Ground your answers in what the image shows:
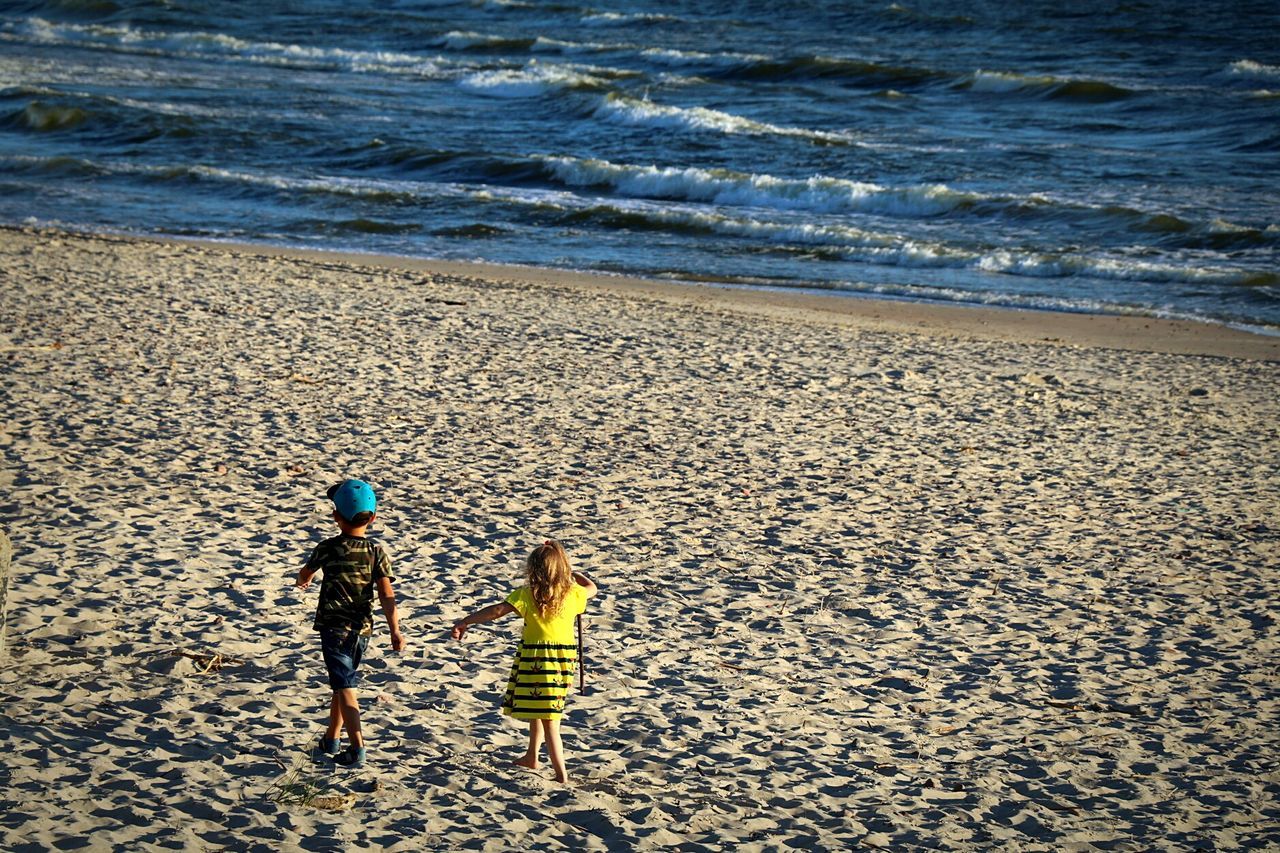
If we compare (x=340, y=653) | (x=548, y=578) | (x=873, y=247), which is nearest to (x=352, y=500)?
(x=340, y=653)

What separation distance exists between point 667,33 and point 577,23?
15.4 ft

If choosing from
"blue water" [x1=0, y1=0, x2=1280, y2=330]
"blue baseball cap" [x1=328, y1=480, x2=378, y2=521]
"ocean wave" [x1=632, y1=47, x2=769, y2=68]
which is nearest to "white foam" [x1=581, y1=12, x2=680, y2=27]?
"blue water" [x1=0, y1=0, x2=1280, y2=330]

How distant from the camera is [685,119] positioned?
2834 centimetres

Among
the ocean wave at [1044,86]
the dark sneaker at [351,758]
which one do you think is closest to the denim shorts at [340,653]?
the dark sneaker at [351,758]

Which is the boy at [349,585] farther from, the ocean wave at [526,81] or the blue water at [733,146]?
the ocean wave at [526,81]

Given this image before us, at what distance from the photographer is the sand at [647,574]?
17.3 feet

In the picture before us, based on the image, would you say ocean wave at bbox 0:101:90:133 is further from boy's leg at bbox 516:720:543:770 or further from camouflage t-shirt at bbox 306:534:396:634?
boy's leg at bbox 516:720:543:770

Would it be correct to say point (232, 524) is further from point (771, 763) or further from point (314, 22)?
point (314, 22)

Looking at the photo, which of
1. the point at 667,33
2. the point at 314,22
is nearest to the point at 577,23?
the point at 667,33

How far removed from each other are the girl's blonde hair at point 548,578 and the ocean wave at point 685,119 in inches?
861

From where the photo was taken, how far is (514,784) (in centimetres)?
534

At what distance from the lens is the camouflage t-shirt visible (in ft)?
17.0

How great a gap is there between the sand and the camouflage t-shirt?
0.61 metres

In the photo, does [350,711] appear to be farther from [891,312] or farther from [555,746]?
[891,312]
